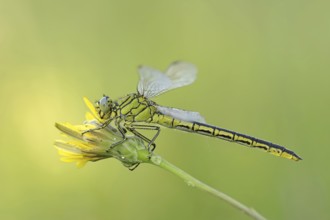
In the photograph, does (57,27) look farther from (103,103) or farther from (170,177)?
(103,103)

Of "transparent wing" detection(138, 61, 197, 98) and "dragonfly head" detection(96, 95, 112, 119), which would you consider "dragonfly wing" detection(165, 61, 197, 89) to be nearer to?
"transparent wing" detection(138, 61, 197, 98)

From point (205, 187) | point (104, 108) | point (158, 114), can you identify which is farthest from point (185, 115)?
point (205, 187)

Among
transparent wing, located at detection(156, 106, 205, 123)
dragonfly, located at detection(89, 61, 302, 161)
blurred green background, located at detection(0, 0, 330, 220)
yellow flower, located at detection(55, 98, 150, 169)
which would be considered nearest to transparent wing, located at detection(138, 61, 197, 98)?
dragonfly, located at detection(89, 61, 302, 161)

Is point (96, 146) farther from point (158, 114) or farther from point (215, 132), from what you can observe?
point (215, 132)

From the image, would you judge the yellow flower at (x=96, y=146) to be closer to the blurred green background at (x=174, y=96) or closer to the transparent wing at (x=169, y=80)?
the transparent wing at (x=169, y=80)

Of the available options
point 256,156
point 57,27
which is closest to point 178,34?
point 57,27

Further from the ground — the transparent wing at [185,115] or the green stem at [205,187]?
the transparent wing at [185,115]

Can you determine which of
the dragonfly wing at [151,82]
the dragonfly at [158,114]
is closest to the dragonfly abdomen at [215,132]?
the dragonfly at [158,114]
